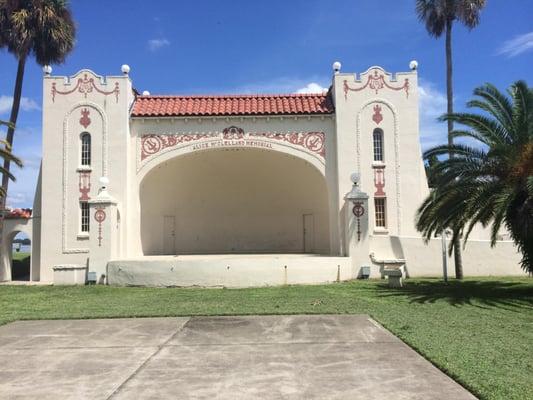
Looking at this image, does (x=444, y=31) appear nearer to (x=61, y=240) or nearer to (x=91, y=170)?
(x=91, y=170)

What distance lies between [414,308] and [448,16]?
57.6ft

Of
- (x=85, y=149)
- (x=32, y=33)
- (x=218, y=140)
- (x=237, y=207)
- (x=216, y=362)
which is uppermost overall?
(x=32, y=33)

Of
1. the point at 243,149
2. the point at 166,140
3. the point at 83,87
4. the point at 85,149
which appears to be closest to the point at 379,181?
the point at 243,149

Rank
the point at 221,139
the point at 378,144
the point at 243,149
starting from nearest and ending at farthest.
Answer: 1. the point at 221,139
2. the point at 378,144
3. the point at 243,149

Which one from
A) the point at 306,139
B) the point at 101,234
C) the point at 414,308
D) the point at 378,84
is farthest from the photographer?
the point at 378,84

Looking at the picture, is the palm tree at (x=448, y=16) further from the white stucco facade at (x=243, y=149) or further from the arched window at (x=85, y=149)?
the arched window at (x=85, y=149)

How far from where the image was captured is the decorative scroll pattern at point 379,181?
22.0 metres

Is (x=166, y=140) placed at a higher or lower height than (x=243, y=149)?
higher

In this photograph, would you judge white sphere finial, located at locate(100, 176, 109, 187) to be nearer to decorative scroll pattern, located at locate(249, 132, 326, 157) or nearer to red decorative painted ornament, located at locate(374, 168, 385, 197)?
decorative scroll pattern, located at locate(249, 132, 326, 157)

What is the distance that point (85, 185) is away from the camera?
21.8m

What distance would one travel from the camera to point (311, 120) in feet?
73.2

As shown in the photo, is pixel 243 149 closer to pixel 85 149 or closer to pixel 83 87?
pixel 85 149

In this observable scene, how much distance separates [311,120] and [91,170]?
32.0 feet

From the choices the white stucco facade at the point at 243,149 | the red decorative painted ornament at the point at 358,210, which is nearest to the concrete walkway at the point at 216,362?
the red decorative painted ornament at the point at 358,210
